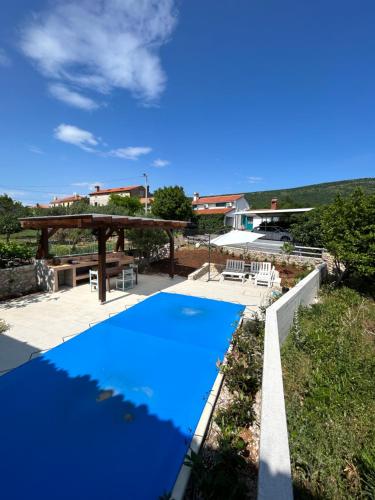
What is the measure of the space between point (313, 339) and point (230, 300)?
11.6 ft

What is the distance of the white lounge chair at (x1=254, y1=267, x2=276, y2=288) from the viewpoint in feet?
35.6

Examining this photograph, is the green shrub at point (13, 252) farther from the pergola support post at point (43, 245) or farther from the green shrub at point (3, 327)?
the green shrub at point (3, 327)

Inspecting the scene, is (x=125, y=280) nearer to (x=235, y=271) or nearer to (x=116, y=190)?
(x=235, y=271)

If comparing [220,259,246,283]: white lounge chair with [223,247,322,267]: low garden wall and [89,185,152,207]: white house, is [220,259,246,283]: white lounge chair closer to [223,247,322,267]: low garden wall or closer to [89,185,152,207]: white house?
[223,247,322,267]: low garden wall

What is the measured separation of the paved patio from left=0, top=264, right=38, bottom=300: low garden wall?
542 millimetres

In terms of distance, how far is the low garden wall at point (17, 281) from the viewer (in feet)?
26.6

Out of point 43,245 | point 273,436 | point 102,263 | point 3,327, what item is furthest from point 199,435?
point 43,245

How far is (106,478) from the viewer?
8.75 ft

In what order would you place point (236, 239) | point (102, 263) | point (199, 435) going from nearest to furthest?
point (199, 435) < point (102, 263) < point (236, 239)

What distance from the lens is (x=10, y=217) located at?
71.7ft

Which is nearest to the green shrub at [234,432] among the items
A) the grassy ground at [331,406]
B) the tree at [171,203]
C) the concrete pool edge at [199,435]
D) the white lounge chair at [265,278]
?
the concrete pool edge at [199,435]

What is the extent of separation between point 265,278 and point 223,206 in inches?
1250

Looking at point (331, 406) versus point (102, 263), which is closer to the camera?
point (331, 406)

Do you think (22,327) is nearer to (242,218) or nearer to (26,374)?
(26,374)
